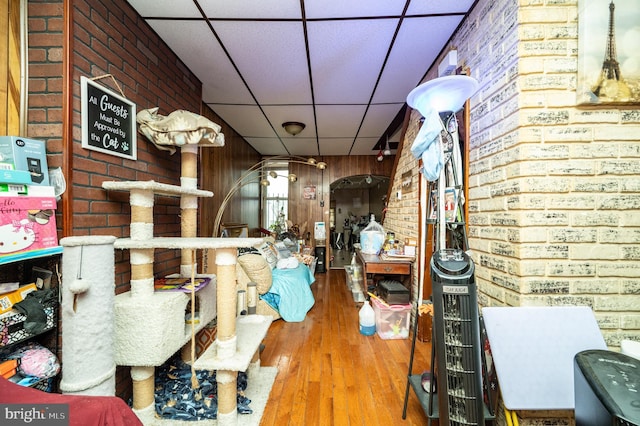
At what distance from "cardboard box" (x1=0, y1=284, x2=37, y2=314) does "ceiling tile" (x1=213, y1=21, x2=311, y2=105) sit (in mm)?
1898

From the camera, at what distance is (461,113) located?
1.88m

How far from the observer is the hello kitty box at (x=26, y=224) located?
1031 millimetres

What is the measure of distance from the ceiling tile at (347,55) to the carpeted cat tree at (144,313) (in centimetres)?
115

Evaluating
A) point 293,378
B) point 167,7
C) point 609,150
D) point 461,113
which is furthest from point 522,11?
point 293,378

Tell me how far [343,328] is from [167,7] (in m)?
3.20

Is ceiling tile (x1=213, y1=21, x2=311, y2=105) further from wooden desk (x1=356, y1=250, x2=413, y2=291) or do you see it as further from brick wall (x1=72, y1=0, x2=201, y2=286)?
wooden desk (x1=356, y1=250, x2=413, y2=291)

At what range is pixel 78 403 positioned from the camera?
2.59ft

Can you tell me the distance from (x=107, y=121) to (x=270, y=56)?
1.34 meters

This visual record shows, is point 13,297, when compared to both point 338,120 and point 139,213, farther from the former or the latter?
point 338,120

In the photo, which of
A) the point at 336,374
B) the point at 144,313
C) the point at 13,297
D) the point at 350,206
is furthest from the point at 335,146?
the point at 350,206

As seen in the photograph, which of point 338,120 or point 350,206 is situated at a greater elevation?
point 338,120

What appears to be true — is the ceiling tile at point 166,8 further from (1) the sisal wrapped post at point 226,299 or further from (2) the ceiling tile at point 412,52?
(1) the sisal wrapped post at point 226,299

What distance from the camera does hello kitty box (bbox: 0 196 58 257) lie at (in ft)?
3.38

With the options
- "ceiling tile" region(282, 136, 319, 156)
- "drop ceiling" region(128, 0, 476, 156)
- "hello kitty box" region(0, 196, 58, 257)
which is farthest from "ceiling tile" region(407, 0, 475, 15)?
"ceiling tile" region(282, 136, 319, 156)
